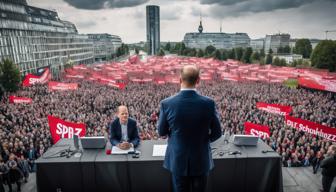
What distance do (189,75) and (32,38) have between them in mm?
70457

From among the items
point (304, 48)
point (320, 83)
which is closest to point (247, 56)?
point (304, 48)

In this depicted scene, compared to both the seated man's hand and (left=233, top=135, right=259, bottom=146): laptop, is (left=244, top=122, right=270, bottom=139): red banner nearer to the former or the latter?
(left=233, top=135, right=259, bottom=146): laptop

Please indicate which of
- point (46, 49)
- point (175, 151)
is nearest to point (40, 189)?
point (175, 151)

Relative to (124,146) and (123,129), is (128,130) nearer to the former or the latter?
(123,129)

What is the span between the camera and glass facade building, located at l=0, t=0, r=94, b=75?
5091 centimetres

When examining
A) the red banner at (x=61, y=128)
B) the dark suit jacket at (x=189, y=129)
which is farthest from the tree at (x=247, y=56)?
the dark suit jacket at (x=189, y=129)

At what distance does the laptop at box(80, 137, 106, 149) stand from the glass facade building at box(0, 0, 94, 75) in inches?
2117

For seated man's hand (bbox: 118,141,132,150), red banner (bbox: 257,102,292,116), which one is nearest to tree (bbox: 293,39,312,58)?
red banner (bbox: 257,102,292,116)

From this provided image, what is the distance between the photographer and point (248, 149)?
463 centimetres

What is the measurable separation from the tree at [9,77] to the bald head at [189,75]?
36.6 m

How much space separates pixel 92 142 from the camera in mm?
4598

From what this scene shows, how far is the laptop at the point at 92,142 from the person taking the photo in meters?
4.57

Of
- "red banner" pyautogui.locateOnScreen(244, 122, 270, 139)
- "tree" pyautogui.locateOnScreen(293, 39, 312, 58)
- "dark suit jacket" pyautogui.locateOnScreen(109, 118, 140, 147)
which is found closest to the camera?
"dark suit jacket" pyautogui.locateOnScreen(109, 118, 140, 147)

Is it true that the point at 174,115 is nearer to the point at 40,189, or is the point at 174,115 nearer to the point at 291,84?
the point at 40,189
